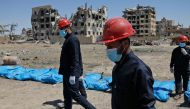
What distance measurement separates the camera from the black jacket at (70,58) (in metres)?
6.98

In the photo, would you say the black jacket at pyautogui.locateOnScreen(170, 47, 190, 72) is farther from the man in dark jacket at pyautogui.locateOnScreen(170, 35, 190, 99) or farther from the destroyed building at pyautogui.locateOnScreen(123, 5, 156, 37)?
the destroyed building at pyautogui.locateOnScreen(123, 5, 156, 37)

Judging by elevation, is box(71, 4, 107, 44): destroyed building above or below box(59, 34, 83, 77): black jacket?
above

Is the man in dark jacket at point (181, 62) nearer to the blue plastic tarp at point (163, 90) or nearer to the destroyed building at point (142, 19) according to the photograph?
the blue plastic tarp at point (163, 90)

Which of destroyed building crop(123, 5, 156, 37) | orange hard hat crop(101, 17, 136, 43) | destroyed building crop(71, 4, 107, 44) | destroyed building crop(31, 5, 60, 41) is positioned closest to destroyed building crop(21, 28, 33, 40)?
destroyed building crop(31, 5, 60, 41)

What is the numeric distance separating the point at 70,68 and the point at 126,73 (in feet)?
13.9

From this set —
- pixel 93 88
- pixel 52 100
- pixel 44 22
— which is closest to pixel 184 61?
pixel 93 88

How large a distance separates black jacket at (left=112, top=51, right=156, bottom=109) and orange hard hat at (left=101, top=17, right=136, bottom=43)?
0.18 metres

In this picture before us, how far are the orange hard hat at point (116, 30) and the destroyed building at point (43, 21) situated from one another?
9502cm

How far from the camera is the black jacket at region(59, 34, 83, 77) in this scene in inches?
275

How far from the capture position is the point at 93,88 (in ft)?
33.9

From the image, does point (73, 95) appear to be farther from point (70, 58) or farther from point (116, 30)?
point (116, 30)

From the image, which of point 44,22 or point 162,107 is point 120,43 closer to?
point 162,107

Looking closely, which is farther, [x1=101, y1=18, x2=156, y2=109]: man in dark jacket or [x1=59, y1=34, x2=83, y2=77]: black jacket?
[x1=59, y1=34, x2=83, y2=77]: black jacket

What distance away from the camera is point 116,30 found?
3002 millimetres
